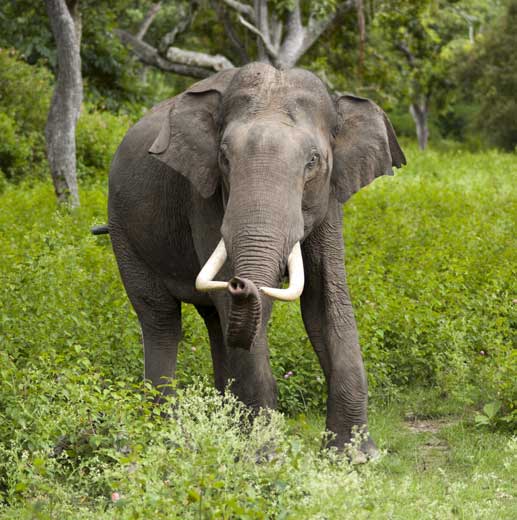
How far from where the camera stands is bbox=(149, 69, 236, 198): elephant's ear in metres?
6.07

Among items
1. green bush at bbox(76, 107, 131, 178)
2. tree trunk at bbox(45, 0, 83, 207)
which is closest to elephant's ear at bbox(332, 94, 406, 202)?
tree trunk at bbox(45, 0, 83, 207)

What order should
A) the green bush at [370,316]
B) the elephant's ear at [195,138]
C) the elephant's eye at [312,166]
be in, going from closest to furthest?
the elephant's eye at [312,166]
the elephant's ear at [195,138]
the green bush at [370,316]

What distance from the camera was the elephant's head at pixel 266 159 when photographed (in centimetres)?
523

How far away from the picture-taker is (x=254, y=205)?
17.4 ft

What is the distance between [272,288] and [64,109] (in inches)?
328

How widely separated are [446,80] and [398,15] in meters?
17.3

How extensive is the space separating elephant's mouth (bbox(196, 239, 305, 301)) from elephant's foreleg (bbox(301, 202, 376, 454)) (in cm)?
77

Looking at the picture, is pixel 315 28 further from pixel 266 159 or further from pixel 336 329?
pixel 266 159

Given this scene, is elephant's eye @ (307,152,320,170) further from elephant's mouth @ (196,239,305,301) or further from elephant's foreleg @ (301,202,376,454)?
elephant's foreleg @ (301,202,376,454)

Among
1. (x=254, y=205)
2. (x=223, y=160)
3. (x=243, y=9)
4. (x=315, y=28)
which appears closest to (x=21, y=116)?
(x=243, y=9)

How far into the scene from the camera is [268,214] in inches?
208

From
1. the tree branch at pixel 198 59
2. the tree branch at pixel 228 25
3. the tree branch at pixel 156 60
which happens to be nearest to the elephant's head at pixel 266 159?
the tree branch at pixel 198 59

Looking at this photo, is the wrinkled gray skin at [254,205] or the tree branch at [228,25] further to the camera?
the tree branch at [228,25]

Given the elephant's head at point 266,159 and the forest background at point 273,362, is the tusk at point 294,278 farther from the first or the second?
the forest background at point 273,362
